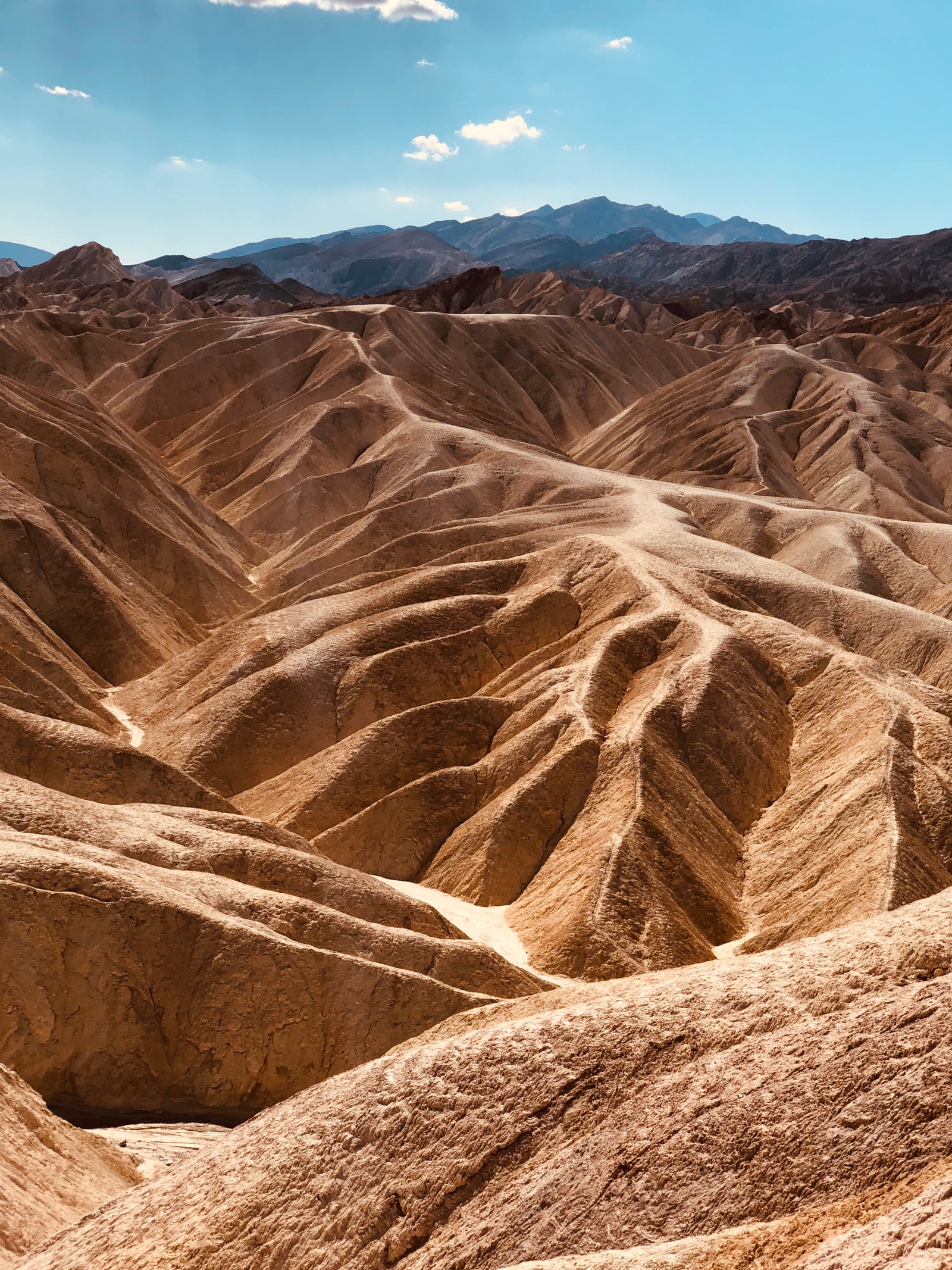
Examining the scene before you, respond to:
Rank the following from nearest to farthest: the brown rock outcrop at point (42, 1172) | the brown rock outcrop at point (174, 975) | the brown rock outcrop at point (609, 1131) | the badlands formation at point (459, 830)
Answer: the brown rock outcrop at point (609, 1131)
the badlands formation at point (459, 830)
the brown rock outcrop at point (42, 1172)
the brown rock outcrop at point (174, 975)

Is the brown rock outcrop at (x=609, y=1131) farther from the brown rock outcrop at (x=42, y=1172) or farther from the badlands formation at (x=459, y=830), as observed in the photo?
the brown rock outcrop at (x=42, y=1172)

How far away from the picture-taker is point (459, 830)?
3903cm

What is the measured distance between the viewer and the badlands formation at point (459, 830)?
36.0 feet

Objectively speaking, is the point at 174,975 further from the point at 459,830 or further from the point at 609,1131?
the point at 459,830

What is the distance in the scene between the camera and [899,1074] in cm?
1007

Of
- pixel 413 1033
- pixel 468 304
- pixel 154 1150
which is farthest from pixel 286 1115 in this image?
pixel 468 304

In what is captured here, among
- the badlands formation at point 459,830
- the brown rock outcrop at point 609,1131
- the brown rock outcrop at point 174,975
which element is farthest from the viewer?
the brown rock outcrop at point 174,975

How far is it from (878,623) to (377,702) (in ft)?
69.7

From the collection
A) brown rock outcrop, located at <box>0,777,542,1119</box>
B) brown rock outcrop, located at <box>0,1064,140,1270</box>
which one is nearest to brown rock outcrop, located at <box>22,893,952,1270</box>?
brown rock outcrop, located at <box>0,1064,140,1270</box>

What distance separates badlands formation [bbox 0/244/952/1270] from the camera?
432 inches

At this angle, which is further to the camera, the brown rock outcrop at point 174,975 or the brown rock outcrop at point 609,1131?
the brown rock outcrop at point 174,975

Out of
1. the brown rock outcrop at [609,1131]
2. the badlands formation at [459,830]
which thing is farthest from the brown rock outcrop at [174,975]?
the brown rock outcrop at [609,1131]

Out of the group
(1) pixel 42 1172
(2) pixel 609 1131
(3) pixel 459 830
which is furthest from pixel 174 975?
(3) pixel 459 830

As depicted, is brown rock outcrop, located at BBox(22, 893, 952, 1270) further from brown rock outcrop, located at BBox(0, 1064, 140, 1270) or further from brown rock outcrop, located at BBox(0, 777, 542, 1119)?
brown rock outcrop, located at BBox(0, 777, 542, 1119)
